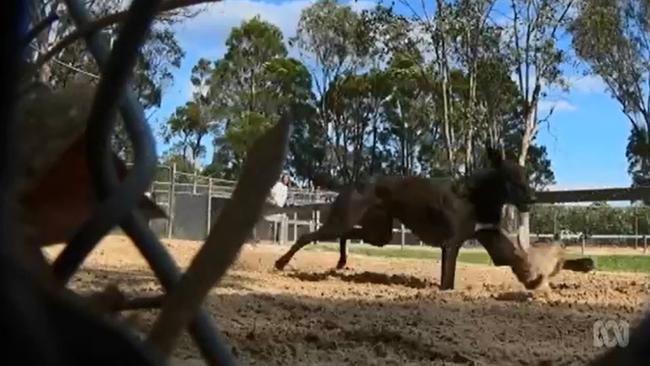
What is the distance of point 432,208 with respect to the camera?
6.53m

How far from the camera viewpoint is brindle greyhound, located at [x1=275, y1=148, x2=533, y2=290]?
5871 millimetres

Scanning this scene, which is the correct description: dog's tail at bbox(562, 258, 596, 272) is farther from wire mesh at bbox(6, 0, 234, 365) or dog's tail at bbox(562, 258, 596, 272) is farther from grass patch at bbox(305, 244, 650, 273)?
wire mesh at bbox(6, 0, 234, 365)

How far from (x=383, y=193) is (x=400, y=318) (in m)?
2.90

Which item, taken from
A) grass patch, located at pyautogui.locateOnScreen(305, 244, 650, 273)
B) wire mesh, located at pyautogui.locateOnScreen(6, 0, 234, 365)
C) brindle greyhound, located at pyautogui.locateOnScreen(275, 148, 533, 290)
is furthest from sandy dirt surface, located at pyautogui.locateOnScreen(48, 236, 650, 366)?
grass patch, located at pyautogui.locateOnScreen(305, 244, 650, 273)

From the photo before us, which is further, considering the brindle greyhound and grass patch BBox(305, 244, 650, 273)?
grass patch BBox(305, 244, 650, 273)

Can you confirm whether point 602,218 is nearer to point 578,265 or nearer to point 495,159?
point 578,265

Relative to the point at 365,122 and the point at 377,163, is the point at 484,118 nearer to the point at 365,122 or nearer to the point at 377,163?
the point at 377,163

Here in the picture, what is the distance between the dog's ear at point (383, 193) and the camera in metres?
6.75

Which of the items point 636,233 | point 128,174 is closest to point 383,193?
point 128,174

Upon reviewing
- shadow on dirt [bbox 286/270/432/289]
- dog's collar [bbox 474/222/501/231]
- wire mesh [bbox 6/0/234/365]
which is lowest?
shadow on dirt [bbox 286/270/432/289]

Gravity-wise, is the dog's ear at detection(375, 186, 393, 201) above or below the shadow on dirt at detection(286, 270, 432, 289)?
above

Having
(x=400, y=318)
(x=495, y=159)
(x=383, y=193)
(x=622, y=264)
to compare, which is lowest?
(x=400, y=318)

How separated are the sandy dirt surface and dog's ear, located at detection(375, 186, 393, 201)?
595mm

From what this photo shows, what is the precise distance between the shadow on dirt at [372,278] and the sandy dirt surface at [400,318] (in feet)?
0.05
